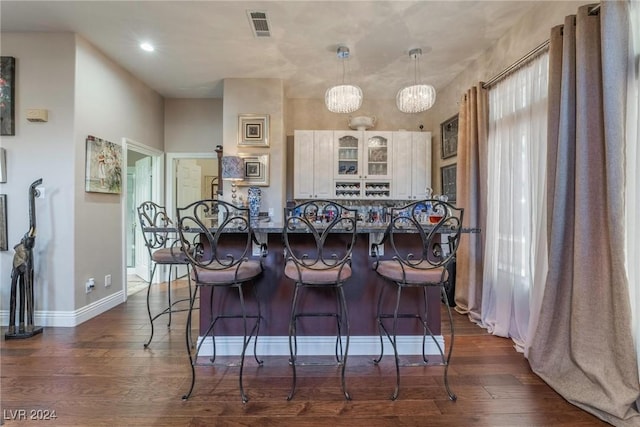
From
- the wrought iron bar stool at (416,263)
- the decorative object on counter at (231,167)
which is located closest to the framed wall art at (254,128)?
the decorative object on counter at (231,167)

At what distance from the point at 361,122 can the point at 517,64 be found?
7.07 feet

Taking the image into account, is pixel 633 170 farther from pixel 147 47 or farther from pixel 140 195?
pixel 140 195

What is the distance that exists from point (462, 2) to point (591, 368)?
8.86 feet

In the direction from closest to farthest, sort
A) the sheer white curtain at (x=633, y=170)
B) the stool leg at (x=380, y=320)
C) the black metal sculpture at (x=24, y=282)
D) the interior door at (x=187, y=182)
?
1. the sheer white curtain at (x=633, y=170)
2. the stool leg at (x=380, y=320)
3. the black metal sculpture at (x=24, y=282)
4. the interior door at (x=187, y=182)

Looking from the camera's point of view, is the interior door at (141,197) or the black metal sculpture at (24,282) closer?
the black metal sculpture at (24,282)

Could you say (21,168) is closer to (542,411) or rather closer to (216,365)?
(216,365)

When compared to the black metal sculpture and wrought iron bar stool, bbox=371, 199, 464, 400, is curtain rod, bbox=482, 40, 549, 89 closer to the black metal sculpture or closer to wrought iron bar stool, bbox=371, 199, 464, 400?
wrought iron bar stool, bbox=371, 199, 464, 400

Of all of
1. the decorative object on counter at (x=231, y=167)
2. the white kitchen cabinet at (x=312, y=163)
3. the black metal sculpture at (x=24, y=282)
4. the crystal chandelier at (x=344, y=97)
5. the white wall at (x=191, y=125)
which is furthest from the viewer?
the white wall at (x=191, y=125)

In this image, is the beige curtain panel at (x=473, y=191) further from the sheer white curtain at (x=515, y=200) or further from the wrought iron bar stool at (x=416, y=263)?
the wrought iron bar stool at (x=416, y=263)

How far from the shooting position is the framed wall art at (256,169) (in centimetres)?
396

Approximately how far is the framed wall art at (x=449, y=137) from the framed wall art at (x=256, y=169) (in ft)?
7.74

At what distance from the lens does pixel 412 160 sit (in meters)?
4.34

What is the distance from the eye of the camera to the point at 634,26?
63.4 inches

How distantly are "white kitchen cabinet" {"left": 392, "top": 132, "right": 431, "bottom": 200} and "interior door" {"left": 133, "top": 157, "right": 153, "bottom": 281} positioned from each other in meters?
3.76
